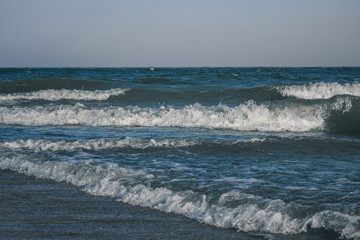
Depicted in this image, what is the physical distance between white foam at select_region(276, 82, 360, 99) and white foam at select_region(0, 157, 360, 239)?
43.2ft

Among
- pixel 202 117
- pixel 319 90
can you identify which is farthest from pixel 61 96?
pixel 319 90

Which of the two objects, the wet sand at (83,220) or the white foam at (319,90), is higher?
the white foam at (319,90)

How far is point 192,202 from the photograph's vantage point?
12.9ft

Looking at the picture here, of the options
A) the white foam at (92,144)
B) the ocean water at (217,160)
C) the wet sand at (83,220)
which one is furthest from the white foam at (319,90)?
the wet sand at (83,220)

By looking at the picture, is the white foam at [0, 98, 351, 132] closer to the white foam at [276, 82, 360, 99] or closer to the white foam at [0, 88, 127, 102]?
the white foam at [276, 82, 360, 99]

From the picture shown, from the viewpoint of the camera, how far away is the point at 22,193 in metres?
4.41

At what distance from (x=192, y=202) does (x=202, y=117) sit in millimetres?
7230

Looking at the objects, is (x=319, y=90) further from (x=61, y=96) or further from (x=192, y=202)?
(x=192, y=202)

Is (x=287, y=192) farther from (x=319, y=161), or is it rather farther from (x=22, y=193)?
(x=22, y=193)

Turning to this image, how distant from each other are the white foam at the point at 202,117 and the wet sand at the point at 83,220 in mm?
6494

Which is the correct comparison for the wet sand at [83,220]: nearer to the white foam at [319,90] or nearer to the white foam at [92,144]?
the white foam at [92,144]

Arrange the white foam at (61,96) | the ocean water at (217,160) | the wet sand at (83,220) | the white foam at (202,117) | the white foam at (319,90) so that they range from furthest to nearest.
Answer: the white foam at (61,96)
the white foam at (319,90)
the white foam at (202,117)
the ocean water at (217,160)
the wet sand at (83,220)

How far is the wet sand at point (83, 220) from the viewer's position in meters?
→ 3.17

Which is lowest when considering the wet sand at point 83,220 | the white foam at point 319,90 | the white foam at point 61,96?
the wet sand at point 83,220
